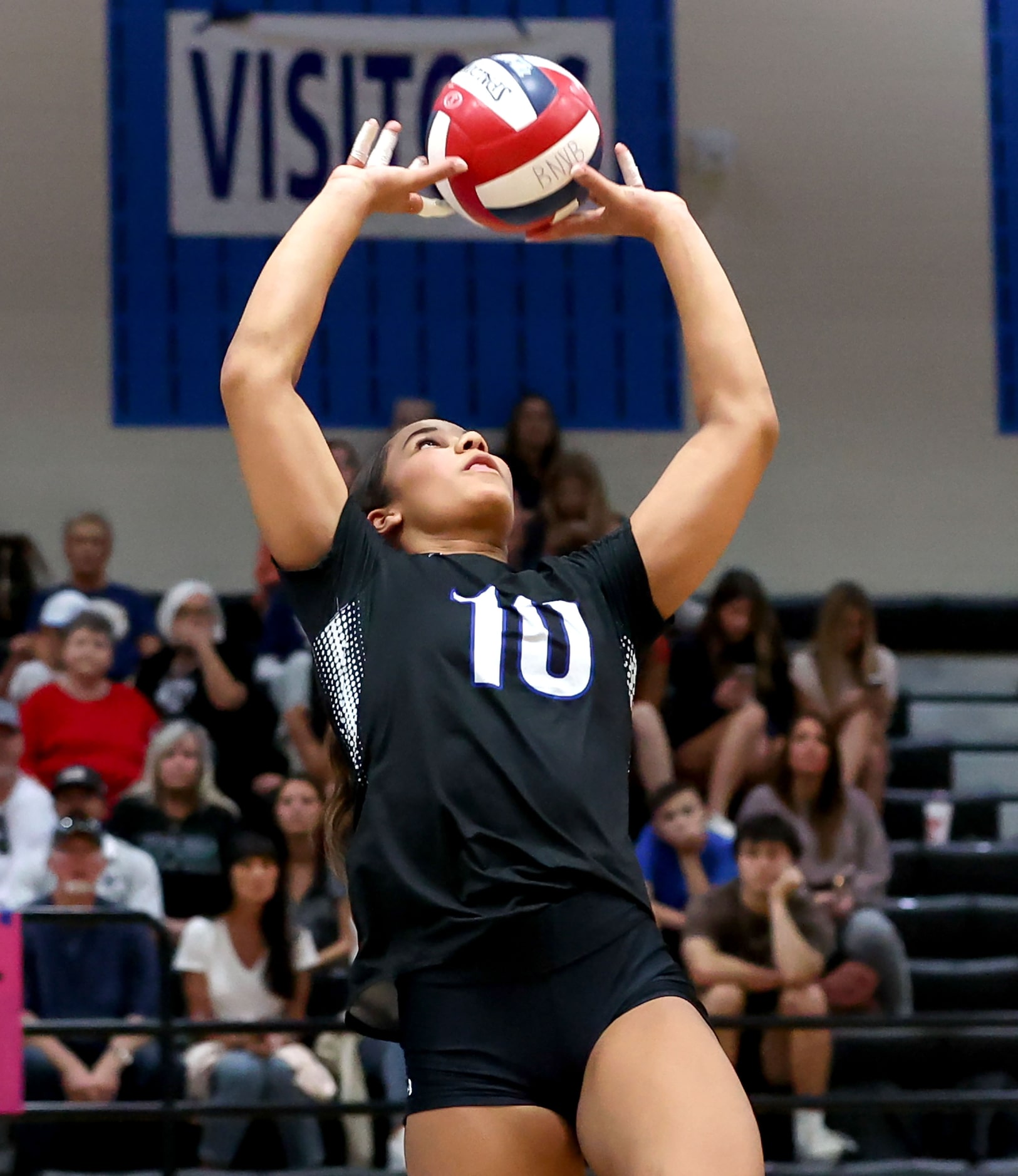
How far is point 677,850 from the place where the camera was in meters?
6.05

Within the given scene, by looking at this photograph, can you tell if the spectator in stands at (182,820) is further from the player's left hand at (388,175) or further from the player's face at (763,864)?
the player's left hand at (388,175)

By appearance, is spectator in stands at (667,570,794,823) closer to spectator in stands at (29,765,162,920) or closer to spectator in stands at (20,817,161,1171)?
spectator in stands at (29,765,162,920)

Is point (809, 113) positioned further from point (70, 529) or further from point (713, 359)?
point (713, 359)

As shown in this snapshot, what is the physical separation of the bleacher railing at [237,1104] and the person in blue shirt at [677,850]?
1.23m

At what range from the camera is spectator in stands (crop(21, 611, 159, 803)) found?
665cm

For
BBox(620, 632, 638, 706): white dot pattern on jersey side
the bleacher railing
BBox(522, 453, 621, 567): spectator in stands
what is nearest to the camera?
BBox(620, 632, 638, 706): white dot pattern on jersey side

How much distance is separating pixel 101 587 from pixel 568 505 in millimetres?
2059

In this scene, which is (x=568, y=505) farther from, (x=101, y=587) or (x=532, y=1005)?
(x=532, y=1005)

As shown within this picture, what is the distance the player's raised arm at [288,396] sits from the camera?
241cm

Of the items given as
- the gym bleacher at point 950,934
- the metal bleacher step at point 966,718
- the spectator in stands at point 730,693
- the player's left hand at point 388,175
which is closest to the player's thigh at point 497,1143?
the player's left hand at point 388,175

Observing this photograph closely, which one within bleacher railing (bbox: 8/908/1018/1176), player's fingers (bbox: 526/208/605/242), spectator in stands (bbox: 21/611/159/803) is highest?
player's fingers (bbox: 526/208/605/242)

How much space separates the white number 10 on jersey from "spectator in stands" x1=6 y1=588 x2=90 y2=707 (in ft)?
15.8

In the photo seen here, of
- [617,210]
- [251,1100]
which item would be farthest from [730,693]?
[617,210]

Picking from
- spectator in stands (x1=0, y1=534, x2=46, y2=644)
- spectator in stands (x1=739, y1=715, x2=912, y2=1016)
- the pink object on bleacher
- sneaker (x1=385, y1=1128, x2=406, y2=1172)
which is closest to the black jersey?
the pink object on bleacher
